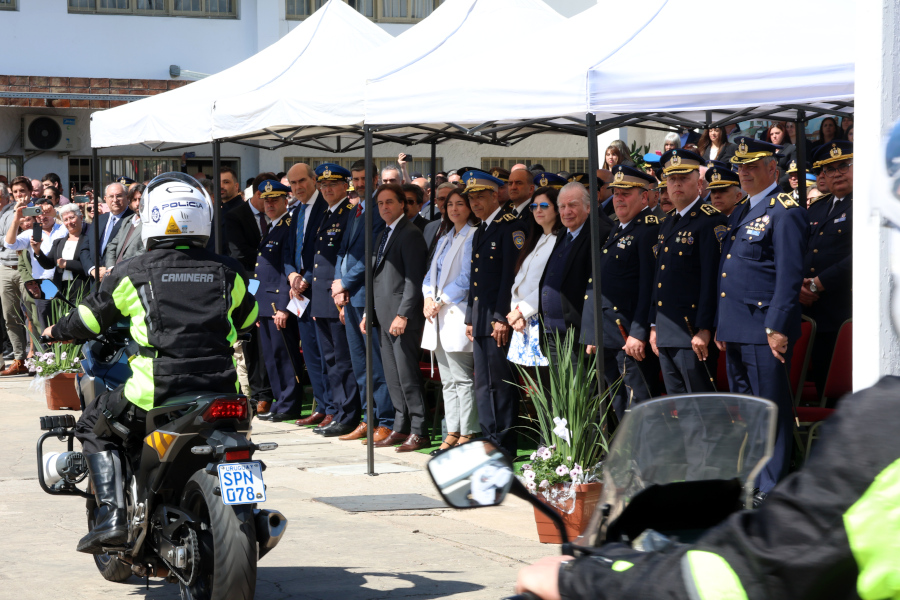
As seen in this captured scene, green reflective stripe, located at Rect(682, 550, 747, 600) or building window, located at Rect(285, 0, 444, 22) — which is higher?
building window, located at Rect(285, 0, 444, 22)

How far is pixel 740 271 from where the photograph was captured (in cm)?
637

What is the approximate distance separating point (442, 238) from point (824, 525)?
705 centimetres

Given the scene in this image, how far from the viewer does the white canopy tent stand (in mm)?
8172

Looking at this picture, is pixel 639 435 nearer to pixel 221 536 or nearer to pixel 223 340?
pixel 221 536

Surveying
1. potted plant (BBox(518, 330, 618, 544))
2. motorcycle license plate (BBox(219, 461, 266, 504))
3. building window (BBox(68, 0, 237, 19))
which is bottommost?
potted plant (BBox(518, 330, 618, 544))

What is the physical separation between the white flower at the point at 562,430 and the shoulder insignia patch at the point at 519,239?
7.00 feet

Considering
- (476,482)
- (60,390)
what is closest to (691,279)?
(476,482)

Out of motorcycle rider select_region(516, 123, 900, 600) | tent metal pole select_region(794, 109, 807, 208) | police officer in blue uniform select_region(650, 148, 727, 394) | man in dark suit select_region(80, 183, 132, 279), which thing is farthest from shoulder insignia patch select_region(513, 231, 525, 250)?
motorcycle rider select_region(516, 123, 900, 600)

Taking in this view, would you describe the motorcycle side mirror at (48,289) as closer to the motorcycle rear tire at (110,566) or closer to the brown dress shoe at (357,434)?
the motorcycle rear tire at (110,566)

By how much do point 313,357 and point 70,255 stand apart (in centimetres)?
437

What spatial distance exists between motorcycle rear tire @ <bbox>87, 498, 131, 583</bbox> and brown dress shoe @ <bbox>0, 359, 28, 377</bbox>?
9.47 metres

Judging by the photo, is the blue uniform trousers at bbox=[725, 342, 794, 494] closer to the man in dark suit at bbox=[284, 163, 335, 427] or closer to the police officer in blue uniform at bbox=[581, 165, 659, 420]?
the police officer in blue uniform at bbox=[581, 165, 659, 420]

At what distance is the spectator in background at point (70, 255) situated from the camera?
41.8 ft

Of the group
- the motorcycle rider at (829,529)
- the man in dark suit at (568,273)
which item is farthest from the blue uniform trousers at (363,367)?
the motorcycle rider at (829,529)
